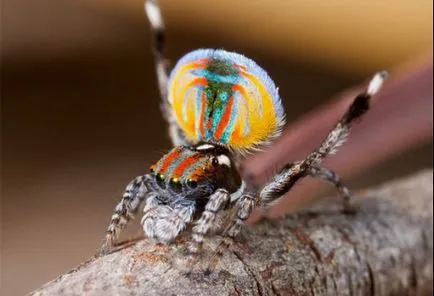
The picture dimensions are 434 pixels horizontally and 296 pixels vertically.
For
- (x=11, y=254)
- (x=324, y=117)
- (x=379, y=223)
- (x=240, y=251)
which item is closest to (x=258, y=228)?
(x=240, y=251)

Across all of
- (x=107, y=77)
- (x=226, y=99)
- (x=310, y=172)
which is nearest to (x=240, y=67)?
(x=226, y=99)

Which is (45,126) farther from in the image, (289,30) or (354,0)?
(354,0)

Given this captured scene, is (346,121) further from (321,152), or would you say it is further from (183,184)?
(183,184)

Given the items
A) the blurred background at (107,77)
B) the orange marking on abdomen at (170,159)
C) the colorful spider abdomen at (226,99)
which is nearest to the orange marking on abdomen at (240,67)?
the colorful spider abdomen at (226,99)

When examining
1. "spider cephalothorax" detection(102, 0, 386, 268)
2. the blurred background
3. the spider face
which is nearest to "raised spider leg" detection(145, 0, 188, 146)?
"spider cephalothorax" detection(102, 0, 386, 268)

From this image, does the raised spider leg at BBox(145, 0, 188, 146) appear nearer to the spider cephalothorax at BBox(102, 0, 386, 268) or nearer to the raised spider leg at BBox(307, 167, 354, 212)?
the spider cephalothorax at BBox(102, 0, 386, 268)
